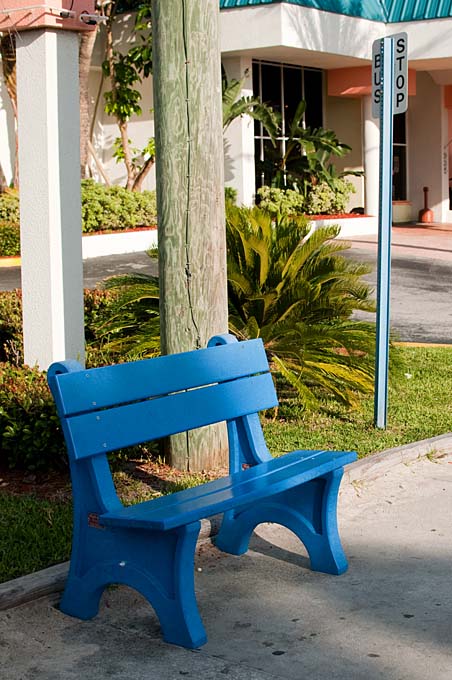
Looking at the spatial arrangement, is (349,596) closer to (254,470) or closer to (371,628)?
(371,628)

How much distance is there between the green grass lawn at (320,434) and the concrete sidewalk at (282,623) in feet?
1.37

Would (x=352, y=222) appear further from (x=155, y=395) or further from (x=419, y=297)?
(x=155, y=395)

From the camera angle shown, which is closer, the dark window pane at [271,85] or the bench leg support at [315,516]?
the bench leg support at [315,516]

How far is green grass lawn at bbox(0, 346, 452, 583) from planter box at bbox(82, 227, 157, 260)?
8.50 metres

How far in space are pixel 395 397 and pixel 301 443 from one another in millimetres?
1622

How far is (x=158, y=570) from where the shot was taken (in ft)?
12.6

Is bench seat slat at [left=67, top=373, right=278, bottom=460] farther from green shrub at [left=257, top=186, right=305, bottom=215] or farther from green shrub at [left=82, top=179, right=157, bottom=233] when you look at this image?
green shrub at [left=257, top=186, right=305, bottom=215]

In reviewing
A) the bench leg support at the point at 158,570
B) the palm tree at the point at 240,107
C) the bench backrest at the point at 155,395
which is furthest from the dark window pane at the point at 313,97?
the bench leg support at the point at 158,570

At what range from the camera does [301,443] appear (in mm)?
6715

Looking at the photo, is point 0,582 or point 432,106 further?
point 432,106

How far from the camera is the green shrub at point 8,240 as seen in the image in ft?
54.2

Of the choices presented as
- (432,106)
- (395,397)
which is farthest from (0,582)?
(432,106)

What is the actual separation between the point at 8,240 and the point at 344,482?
455 inches

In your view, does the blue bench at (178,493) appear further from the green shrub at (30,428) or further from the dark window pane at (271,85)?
the dark window pane at (271,85)
